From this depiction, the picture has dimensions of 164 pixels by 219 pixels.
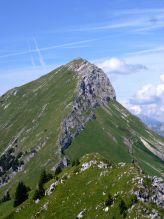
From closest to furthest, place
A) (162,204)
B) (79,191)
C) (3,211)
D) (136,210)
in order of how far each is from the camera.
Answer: (136,210) → (162,204) → (79,191) → (3,211)

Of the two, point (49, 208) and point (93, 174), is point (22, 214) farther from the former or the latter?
point (93, 174)

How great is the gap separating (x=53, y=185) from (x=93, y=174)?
14350 mm

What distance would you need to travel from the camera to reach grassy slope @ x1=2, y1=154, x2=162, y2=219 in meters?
117

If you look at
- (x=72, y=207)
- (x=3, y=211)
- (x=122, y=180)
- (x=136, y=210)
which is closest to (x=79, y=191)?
(x=72, y=207)

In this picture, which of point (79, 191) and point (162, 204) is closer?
point (162, 204)

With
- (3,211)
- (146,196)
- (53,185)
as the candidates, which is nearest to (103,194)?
(146,196)

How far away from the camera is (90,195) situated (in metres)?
126

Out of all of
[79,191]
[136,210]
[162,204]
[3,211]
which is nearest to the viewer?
[136,210]

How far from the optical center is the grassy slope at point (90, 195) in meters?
117

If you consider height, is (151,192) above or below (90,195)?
below

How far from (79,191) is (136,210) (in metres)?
25.3

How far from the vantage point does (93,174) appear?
454 feet

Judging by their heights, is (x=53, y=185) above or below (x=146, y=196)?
above

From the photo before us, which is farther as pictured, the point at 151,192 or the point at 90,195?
the point at 90,195
